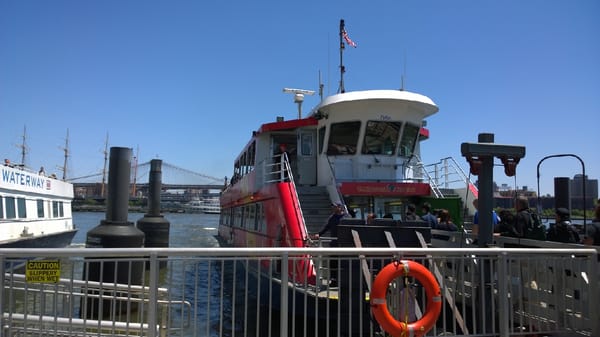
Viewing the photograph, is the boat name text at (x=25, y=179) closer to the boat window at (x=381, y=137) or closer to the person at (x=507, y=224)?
the boat window at (x=381, y=137)

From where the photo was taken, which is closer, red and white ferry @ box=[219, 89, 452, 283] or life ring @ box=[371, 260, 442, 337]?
life ring @ box=[371, 260, 442, 337]

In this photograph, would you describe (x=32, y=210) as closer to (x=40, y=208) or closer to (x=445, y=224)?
(x=40, y=208)

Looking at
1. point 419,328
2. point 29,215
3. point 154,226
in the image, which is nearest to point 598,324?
point 419,328

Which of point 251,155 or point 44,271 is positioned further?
point 251,155

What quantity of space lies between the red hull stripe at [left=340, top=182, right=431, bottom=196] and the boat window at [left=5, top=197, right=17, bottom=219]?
12.5 meters

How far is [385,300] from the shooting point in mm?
4758

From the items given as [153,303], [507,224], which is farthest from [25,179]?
[507,224]

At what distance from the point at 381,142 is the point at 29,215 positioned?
14.8 metres

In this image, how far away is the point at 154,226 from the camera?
63.1 feet

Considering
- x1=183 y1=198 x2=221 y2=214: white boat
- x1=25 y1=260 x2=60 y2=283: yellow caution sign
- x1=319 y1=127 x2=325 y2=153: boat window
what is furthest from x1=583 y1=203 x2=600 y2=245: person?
x1=183 y1=198 x2=221 y2=214: white boat

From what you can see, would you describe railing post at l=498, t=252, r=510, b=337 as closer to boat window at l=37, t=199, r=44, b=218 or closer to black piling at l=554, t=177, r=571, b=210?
black piling at l=554, t=177, r=571, b=210

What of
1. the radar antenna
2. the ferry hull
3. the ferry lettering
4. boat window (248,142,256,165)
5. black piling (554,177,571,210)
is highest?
the radar antenna

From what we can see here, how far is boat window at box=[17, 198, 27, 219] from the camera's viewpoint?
731 inches

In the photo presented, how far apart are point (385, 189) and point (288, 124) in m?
3.67
